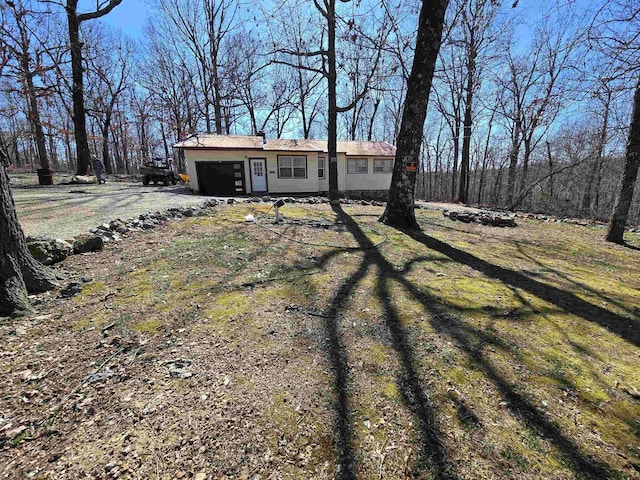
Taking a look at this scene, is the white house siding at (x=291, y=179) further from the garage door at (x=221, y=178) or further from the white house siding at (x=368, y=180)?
the garage door at (x=221, y=178)

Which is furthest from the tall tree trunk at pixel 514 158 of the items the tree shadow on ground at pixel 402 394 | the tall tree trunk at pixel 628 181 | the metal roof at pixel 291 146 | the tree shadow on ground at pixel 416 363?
the tree shadow on ground at pixel 402 394

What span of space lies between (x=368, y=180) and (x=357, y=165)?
3.82ft

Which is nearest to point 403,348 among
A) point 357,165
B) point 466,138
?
point 357,165

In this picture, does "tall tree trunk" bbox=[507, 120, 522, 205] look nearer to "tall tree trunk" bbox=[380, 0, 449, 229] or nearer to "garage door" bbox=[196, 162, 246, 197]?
"tall tree trunk" bbox=[380, 0, 449, 229]

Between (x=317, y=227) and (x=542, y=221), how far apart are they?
764 centimetres

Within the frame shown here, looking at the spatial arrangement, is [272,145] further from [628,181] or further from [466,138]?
[628,181]

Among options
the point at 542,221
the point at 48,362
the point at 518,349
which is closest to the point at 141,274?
Result: the point at 48,362

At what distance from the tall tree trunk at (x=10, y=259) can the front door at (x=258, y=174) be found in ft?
40.5

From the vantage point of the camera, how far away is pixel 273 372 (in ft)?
6.40

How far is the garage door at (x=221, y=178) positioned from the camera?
13.9 meters

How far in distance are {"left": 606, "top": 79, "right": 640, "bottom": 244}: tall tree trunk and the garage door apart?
13.5 meters

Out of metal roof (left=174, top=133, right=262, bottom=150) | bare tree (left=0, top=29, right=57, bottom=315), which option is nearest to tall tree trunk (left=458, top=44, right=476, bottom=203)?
metal roof (left=174, top=133, right=262, bottom=150)

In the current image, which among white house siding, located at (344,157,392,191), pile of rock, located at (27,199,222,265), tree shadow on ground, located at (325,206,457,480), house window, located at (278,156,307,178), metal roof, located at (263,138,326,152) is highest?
metal roof, located at (263,138,326,152)

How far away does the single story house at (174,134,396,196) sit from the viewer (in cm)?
1388
